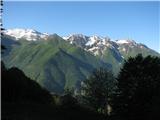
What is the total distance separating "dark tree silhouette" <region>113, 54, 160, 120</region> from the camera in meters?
71.0

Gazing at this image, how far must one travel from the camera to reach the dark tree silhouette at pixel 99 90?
117 metres

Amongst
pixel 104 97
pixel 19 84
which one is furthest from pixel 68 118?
pixel 104 97

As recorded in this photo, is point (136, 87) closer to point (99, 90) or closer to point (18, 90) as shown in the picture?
point (18, 90)

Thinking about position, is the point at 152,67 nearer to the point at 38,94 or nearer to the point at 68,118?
the point at 38,94

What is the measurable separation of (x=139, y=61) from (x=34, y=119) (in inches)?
2129

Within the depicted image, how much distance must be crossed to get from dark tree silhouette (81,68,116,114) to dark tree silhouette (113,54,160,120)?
3378cm

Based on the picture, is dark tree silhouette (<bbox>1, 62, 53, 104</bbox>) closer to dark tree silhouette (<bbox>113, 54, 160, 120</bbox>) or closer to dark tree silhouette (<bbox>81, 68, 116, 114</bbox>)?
dark tree silhouette (<bbox>113, 54, 160, 120</bbox>)

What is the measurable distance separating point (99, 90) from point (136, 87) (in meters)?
41.0

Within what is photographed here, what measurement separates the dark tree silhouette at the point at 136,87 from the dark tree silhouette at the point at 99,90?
3378 cm

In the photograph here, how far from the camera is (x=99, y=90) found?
117438mm

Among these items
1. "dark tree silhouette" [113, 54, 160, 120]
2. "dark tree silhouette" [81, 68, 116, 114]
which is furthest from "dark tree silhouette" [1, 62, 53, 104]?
"dark tree silhouette" [81, 68, 116, 114]

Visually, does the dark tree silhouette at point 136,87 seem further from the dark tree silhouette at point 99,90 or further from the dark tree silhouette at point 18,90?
the dark tree silhouette at point 99,90

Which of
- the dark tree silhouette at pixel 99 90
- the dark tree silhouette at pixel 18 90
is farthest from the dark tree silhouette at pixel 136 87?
the dark tree silhouette at pixel 99 90

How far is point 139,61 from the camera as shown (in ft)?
274
